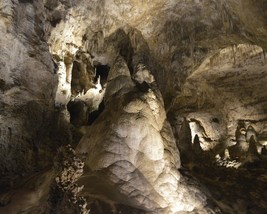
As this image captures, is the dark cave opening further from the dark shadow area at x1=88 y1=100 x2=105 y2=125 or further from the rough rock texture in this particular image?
the rough rock texture

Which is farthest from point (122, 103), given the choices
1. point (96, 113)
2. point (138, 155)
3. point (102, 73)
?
point (102, 73)

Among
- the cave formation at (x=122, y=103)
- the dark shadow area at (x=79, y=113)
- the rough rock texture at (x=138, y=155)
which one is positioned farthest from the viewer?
the dark shadow area at (x=79, y=113)

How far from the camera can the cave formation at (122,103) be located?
6402 mm

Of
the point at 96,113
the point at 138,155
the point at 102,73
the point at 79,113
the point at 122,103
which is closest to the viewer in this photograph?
the point at 138,155

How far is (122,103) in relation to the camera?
26.2ft

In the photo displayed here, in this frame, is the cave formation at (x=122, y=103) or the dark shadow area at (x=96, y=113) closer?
the cave formation at (x=122, y=103)

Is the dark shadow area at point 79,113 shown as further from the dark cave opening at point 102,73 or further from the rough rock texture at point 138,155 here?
the rough rock texture at point 138,155

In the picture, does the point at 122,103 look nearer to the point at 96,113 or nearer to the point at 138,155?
the point at 138,155

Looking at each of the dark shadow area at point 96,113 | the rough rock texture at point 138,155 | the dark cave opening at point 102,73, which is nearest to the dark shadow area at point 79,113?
the dark shadow area at point 96,113

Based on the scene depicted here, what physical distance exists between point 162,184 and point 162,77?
4738mm

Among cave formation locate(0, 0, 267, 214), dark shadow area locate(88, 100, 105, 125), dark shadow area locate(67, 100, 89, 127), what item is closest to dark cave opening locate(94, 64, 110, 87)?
cave formation locate(0, 0, 267, 214)

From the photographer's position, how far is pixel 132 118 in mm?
7609

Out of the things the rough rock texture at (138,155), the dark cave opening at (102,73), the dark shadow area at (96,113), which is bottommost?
the rough rock texture at (138,155)

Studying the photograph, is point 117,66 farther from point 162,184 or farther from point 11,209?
point 11,209
